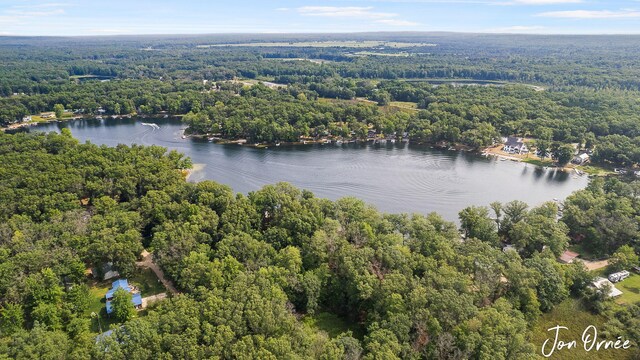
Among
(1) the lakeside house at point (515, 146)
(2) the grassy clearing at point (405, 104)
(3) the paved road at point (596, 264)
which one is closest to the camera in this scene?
(3) the paved road at point (596, 264)

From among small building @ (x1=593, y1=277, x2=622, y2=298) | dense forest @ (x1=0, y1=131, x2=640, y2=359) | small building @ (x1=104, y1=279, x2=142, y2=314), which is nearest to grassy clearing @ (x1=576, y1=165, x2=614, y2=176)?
dense forest @ (x1=0, y1=131, x2=640, y2=359)

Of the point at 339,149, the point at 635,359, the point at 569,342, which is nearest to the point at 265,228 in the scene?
the point at 569,342

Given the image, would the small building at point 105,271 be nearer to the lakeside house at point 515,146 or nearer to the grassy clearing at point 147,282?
the grassy clearing at point 147,282

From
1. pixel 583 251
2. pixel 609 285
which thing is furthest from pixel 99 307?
pixel 583 251

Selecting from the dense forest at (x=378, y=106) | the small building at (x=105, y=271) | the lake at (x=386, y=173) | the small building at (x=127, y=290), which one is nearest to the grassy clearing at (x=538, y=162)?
the dense forest at (x=378, y=106)

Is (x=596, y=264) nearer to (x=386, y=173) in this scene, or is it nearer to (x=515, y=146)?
(x=386, y=173)
